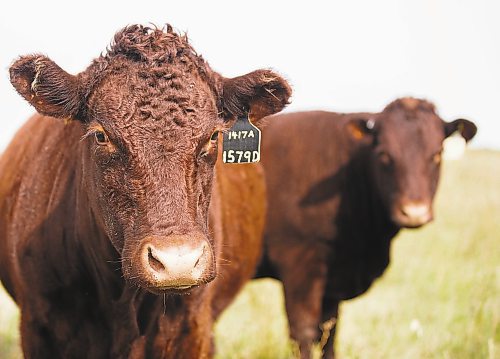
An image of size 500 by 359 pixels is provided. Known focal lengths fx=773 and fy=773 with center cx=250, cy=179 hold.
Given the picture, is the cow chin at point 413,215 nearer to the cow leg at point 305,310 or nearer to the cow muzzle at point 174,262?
the cow leg at point 305,310

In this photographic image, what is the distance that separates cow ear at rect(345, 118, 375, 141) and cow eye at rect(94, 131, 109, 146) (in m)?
4.23

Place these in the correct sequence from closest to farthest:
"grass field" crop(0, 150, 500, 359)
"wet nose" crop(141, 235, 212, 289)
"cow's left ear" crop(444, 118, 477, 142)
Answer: "wet nose" crop(141, 235, 212, 289) < "grass field" crop(0, 150, 500, 359) < "cow's left ear" crop(444, 118, 477, 142)

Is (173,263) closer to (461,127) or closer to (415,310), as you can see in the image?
(461,127)

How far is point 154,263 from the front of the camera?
2.86m

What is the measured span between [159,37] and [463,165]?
67.7ft

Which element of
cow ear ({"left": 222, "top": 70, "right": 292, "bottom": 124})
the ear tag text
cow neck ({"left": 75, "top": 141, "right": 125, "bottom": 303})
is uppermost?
cow ear ({"left": 222, "top": 70, "right": 292, "bottom": 124})

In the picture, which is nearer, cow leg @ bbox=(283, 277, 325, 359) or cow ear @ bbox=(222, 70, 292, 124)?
cow ear @ bbox=(222, 70, 292, 124)

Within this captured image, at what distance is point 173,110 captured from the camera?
3203 millimetres

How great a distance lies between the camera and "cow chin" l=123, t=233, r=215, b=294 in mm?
2814

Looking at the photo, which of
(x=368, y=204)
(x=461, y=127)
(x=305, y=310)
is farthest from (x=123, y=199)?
(x=461, y=127)

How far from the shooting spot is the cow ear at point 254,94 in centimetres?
362

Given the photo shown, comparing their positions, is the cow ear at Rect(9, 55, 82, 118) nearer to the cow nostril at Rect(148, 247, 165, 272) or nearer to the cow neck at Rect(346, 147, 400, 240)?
the cow nostril at Rect(148, 247, 165, 272)

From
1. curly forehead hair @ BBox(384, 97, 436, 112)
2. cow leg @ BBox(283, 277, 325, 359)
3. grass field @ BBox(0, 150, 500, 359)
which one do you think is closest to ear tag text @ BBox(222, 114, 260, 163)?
grass field @ BBox(0, 150, 500, 359)

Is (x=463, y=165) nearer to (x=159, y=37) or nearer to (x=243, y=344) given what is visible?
(x=243, y=344)
